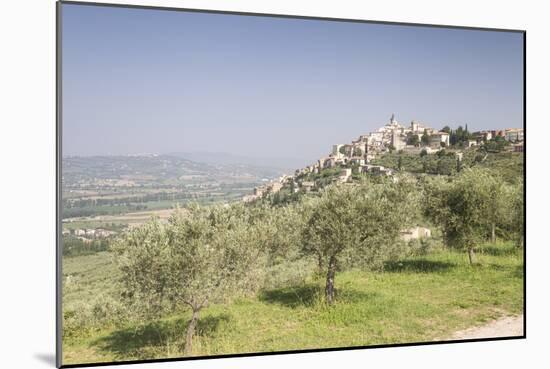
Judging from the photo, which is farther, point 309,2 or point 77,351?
point 309,2

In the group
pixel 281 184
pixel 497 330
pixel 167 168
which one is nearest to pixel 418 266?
pixel 497 330

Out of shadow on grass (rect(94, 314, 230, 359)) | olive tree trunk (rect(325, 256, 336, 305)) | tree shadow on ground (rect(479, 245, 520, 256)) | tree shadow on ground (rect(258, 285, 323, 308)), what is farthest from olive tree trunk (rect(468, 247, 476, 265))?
shadow on grass (rect(94, 314, 230, 359))

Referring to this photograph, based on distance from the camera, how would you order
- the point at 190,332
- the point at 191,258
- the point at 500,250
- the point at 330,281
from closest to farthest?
the point at 191,258 < the point at 190,332 < the point at 330,281 < the point at 500,250

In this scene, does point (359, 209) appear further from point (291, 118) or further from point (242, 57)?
point (242, 57)

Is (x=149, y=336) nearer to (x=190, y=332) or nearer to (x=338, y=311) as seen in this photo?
(x=190, y=332)

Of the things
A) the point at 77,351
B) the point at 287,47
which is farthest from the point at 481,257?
the point at 77,351

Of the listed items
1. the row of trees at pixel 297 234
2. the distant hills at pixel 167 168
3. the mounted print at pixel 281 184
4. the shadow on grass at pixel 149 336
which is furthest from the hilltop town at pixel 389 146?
the shadow on grass at pixel 149 336

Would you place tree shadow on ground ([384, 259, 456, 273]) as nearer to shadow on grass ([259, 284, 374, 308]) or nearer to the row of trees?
the row of trees
